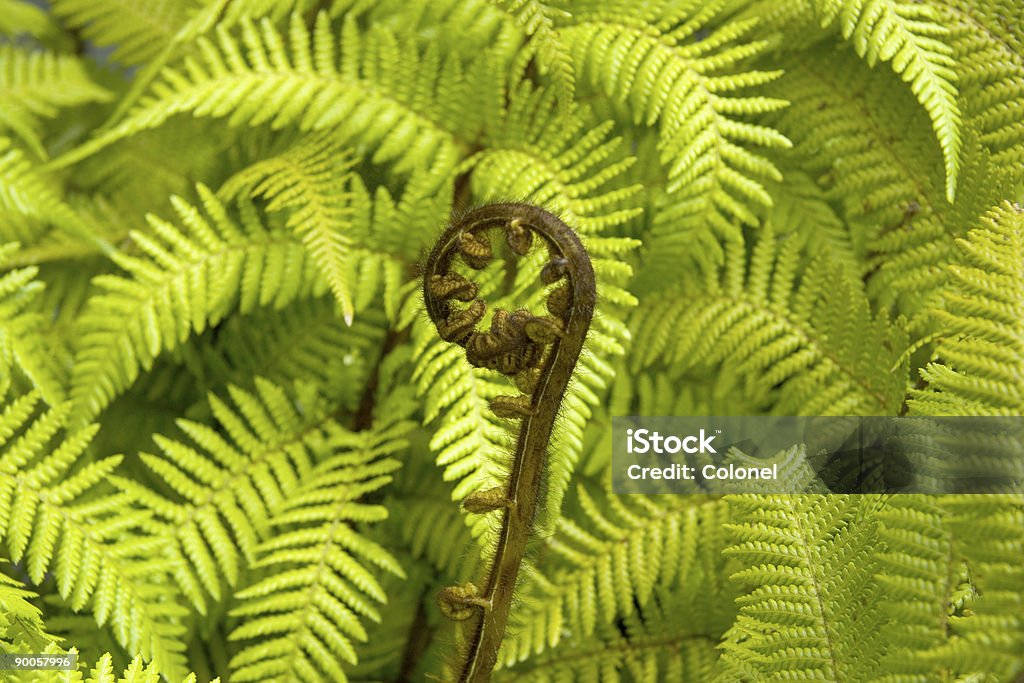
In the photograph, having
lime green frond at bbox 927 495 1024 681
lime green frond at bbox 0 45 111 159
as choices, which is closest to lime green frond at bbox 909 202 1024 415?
lime green frond at bbox 927 495 1024 681

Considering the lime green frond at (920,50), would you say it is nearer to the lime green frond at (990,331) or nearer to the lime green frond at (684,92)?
the lime green frond at (684,92)

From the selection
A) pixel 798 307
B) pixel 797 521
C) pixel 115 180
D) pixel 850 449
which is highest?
pixel 115 180

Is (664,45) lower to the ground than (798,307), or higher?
higher

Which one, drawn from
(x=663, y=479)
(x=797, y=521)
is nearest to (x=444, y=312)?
(x=797, y=521)

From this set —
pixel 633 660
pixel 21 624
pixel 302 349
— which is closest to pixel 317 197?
pixel 302 349

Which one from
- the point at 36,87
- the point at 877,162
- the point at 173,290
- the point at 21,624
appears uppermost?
the point at 36,87

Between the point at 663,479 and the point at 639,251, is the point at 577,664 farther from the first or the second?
the point at 639,251

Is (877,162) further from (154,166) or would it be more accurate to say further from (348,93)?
(154,166)
